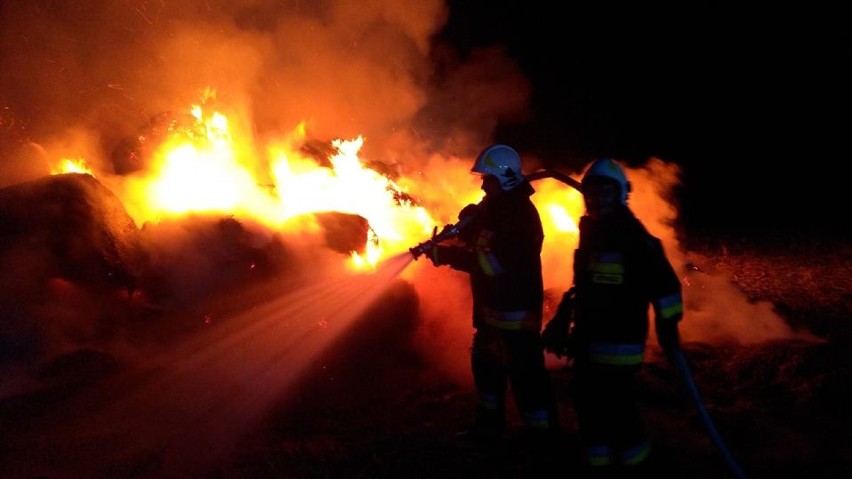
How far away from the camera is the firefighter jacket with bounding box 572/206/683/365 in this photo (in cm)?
314

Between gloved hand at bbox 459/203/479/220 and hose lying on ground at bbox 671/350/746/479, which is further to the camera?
gloved hand at bbox 459/203/479/220

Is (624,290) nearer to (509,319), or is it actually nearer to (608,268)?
(608,268)

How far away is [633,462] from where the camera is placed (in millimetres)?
3270

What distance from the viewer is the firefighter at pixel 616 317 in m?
3.17

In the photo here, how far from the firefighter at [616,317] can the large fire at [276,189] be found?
393 cm

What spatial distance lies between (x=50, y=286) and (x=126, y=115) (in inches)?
159

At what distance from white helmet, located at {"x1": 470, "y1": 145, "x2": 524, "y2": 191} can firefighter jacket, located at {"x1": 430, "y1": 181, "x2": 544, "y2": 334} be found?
6 cm

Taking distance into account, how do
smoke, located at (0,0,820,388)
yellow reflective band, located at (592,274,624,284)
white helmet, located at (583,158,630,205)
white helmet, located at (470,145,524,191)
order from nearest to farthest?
yellow reflective band, located at (592,274,624,284), white helmet, located at (583,158,630,205), white helmet, located at (470,145,524,191), smoke, located at (0,0,820,388)

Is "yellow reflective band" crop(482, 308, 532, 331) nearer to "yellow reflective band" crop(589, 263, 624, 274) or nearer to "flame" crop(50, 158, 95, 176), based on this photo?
"yellow reflective band" crop(589, 263, 624, 274)

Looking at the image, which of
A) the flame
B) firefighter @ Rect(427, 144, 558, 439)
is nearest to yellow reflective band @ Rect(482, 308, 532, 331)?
firefighter @ Rect(427, 144, 558, 439)

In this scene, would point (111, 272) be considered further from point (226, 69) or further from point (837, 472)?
point (837, 472)

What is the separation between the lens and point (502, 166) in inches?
162

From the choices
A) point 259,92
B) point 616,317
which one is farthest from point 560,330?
point 259,92

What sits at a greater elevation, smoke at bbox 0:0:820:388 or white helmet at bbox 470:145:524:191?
smoke at bbox 0:0:820:388
